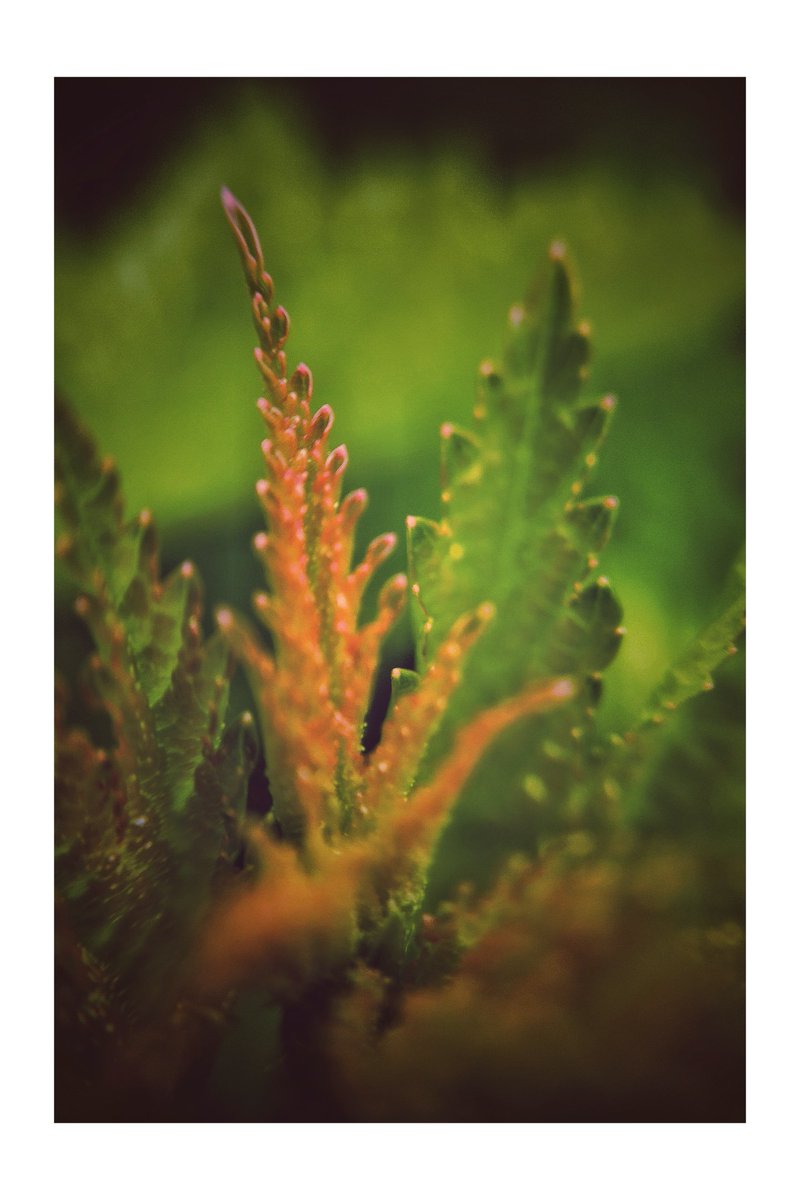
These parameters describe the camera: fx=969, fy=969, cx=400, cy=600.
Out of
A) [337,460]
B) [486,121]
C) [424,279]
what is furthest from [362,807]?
[486,121]

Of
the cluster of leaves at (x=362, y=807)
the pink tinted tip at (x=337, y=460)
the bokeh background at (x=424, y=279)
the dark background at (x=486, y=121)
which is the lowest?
the cluster of leaves at (x=362, y=807)

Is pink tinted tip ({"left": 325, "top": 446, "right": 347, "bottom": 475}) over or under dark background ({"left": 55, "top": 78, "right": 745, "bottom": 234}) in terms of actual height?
under

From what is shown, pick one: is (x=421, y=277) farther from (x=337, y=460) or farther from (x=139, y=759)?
(x=139, y=759)

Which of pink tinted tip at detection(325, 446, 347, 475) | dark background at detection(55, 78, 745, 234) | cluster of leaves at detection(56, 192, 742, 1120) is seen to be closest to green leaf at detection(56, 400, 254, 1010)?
cluster of leaves at detection(56, 192, 742, 1120)

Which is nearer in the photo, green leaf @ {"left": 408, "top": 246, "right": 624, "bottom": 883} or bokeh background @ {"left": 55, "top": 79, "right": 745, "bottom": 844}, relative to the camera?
green leaf @ {"left": 408, "top": 246, "right": 624, "bottom": 883}

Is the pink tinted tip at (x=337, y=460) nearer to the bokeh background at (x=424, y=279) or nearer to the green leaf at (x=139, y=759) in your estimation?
the bokeh background at (x=424, y=279)

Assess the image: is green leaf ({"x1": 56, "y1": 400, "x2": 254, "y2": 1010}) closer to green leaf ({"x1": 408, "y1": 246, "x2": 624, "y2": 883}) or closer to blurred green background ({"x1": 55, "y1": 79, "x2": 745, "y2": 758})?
blurred green background ({"x1": 55, "y1": 79, "x2": 745, "y2": 758})

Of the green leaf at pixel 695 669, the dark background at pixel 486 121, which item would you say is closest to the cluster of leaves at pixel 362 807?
the green leaf at pixel 695 669
